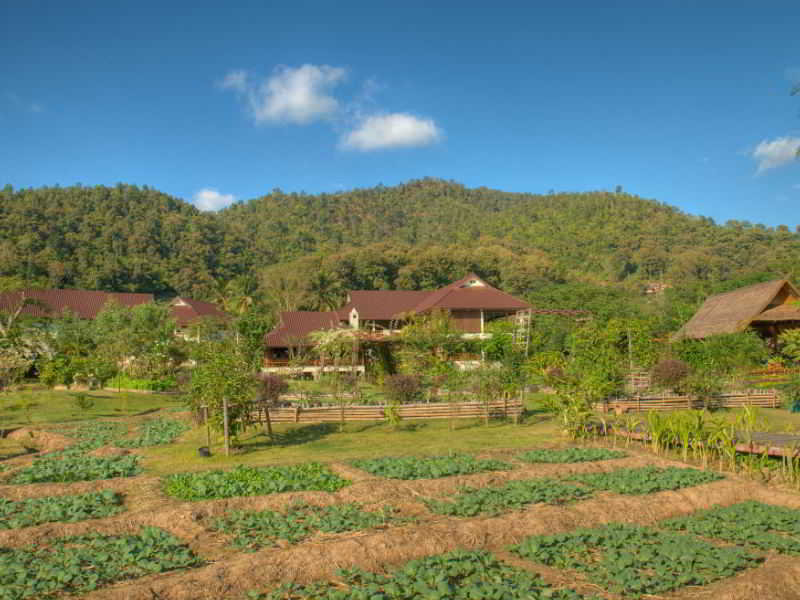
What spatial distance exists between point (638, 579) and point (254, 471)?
7.09m

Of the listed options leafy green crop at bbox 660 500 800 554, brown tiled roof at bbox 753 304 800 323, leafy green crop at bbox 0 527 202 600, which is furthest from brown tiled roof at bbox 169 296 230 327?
leafy green crop at bbox 660 500 800 554

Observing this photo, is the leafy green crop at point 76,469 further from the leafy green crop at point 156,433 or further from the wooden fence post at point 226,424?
the leafy green crop at point 156,433

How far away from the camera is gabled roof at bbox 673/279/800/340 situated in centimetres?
2872

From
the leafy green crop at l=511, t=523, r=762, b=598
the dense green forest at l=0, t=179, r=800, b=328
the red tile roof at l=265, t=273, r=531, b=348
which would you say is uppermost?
the dense green forest at l=0, t=179, r=800, b=328

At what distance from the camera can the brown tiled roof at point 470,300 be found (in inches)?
1467

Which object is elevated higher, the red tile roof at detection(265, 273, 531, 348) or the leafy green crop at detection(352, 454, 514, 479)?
the red tile roof at detection(265, 273, 531, 348)

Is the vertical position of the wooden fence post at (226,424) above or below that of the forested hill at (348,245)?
below

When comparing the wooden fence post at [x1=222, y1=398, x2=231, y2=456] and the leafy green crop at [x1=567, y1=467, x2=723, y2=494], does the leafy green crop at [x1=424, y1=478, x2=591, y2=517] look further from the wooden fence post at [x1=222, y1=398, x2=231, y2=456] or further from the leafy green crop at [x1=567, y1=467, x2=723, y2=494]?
the wooden fence post at [x1=222, y1=398, x2=231, y2=456]

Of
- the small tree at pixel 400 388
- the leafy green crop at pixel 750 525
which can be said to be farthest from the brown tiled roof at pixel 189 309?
the leafy green crop at pixel 750 525

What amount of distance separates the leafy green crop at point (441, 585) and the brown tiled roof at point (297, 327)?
28.7 meters

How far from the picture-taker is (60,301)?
46844 millimetres

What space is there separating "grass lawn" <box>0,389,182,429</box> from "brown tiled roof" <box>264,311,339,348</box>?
9849 millimetres

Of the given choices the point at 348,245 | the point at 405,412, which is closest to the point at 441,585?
the point at 405,412

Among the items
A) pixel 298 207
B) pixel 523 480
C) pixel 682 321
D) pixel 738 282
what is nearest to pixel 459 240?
pixel 298 207
